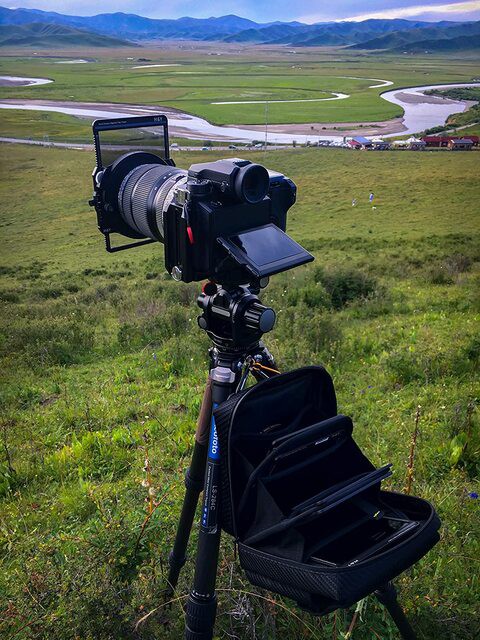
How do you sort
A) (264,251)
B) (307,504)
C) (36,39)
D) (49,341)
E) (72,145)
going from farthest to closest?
(36,39)
(72,145)
(49,341)
(264,251)
(307,504)

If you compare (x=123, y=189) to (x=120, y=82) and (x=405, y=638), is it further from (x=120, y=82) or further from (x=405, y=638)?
(x=120, y=82)

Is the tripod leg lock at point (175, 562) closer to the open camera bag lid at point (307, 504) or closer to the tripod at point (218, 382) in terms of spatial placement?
the tripod at point (218, 382)

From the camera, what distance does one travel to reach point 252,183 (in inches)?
71.7

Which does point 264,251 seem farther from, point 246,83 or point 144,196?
point 246,83

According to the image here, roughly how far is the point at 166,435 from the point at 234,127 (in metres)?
62.9

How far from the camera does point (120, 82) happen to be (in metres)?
91.2

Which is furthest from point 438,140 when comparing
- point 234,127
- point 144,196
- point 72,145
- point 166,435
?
point 144,196

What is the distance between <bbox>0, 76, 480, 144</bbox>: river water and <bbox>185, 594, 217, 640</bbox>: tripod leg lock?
51109mm

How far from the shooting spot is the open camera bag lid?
1377 millimetres

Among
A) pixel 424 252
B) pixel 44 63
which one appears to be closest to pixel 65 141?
pixel 424 252

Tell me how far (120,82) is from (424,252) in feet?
295

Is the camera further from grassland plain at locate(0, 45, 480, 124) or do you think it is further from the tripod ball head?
grassland plain at locate(0, 45, 480, 124)

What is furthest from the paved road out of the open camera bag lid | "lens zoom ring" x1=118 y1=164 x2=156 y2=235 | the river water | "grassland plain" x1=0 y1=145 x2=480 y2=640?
the open camera bag lid

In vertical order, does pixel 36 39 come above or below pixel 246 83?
above
